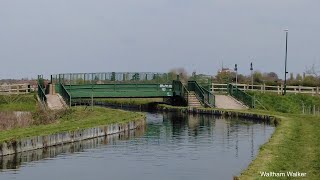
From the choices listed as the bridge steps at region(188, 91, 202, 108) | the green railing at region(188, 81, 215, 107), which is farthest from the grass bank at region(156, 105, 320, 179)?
the bridge steps at region(188, 91, 202, 108)

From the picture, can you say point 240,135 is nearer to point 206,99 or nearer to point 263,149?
point 263,149

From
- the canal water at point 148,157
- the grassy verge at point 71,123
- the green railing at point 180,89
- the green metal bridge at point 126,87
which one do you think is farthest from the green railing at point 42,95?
the canal water at point 148,157

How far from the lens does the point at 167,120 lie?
46.1 m

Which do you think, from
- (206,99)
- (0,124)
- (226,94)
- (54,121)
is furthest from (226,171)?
(226,94)

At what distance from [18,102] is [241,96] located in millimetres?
22867

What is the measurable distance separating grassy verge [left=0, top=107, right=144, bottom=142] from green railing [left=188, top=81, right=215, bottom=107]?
14.0 meters

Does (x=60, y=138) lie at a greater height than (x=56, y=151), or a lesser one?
greater

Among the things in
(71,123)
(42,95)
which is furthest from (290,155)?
(42,95)

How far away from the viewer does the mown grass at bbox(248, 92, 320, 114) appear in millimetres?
56438

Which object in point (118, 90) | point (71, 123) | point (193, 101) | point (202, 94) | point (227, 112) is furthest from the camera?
point (118, 90)

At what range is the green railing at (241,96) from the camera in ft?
178

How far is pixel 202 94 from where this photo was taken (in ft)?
184

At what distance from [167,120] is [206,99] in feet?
34.8

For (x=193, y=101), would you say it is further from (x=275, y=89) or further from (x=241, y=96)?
(x=275, y=89)
